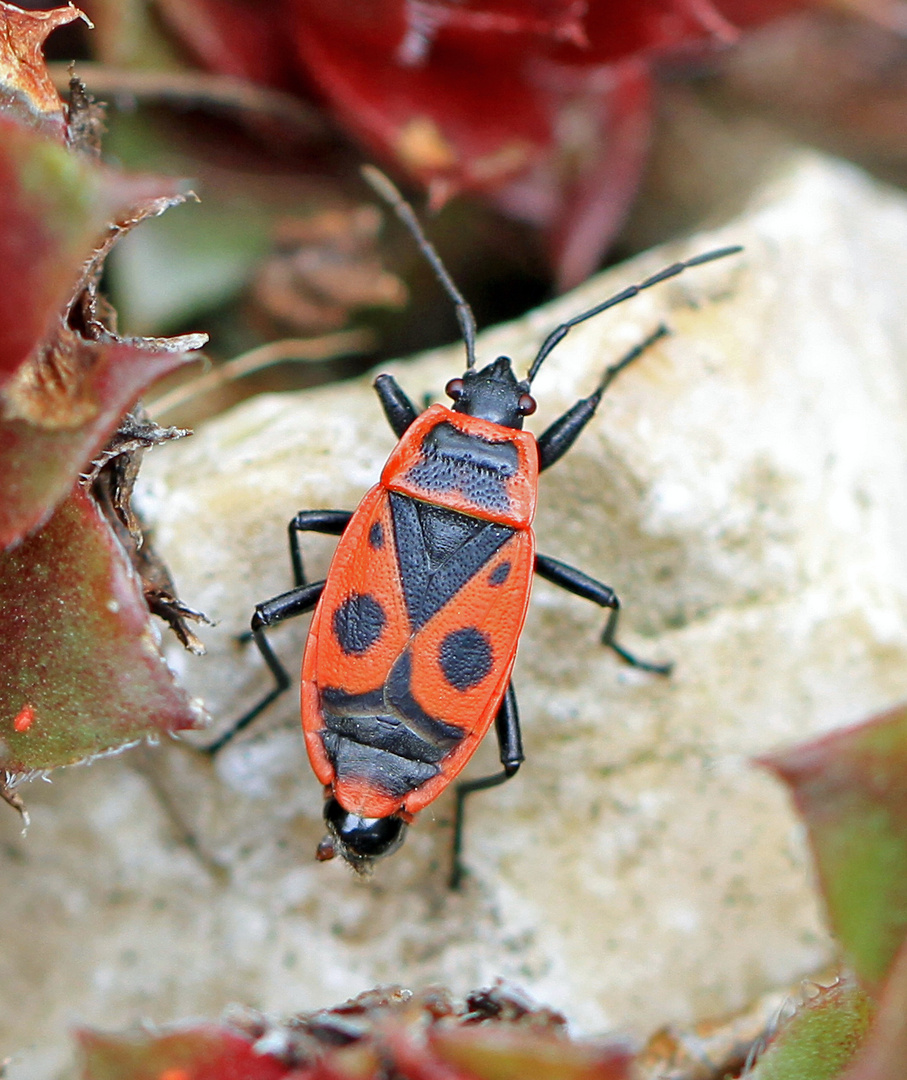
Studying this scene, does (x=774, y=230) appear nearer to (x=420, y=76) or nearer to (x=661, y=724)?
(x=420, y=76)

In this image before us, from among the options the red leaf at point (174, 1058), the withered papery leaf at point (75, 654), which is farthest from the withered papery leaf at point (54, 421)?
the red leaf at point (174, 1058)

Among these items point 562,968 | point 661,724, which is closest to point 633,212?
point 661,724

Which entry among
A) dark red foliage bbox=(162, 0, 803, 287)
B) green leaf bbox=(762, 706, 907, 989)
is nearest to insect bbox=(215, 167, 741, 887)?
dark red foliage bbox=(162, 0, 803, 287)

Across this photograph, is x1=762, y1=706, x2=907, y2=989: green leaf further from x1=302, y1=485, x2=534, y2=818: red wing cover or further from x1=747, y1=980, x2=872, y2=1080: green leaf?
x1=302, y1=485, x2=534, y2=818: red wing cover

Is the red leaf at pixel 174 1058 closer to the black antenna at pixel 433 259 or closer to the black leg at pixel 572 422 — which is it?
the black leg at pixel 572 422

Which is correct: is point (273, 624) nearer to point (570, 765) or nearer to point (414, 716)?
point (414, 716)

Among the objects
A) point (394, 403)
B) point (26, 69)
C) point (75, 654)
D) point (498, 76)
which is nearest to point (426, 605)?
point (394, 403)
